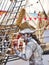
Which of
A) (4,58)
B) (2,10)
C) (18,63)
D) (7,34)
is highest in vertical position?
(2,10)

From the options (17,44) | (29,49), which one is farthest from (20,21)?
(29,49)

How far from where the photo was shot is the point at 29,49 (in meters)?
1.37

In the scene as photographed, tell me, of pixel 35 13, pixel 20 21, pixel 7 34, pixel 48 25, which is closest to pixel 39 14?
pixel 35 13

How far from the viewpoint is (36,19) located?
87.8 inches

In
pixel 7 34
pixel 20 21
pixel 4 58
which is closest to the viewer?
pixel 4 58

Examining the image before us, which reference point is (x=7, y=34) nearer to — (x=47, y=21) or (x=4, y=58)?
(x=4, y=58)

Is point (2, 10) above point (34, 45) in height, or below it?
above

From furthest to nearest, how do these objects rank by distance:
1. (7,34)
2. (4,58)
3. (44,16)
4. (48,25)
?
(44,16), (48,25), (7,34), (4,58)

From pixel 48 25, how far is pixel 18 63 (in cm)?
63

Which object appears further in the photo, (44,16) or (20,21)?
(44,16)

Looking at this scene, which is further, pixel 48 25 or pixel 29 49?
pixel 48 25

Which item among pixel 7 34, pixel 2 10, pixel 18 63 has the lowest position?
pixel 18 63

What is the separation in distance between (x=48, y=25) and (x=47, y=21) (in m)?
0.06

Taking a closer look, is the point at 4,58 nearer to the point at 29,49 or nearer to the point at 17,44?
the point at 29,49
